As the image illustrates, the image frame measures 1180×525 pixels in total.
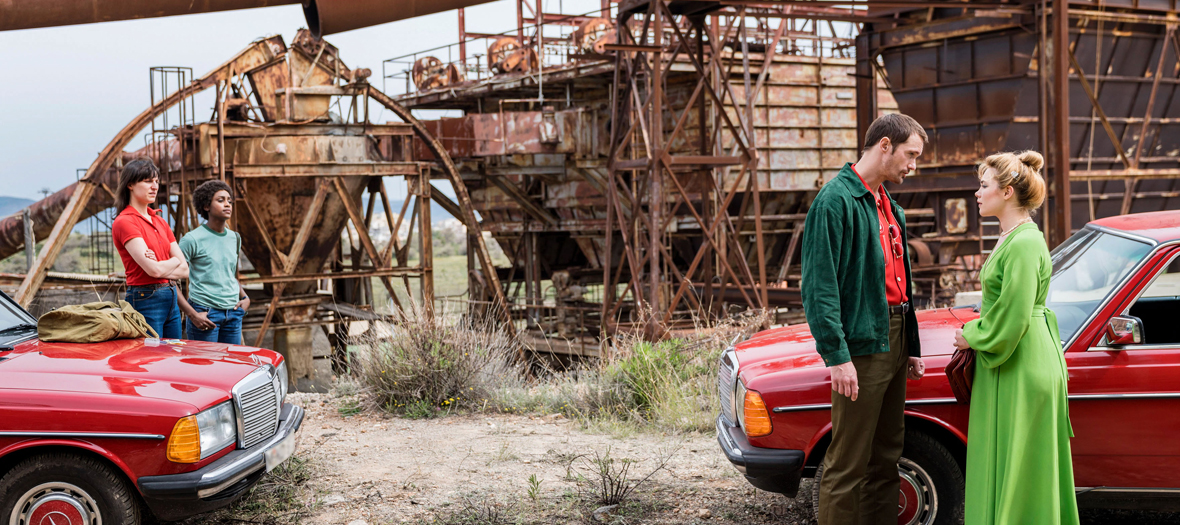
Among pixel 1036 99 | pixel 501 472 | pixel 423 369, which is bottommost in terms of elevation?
pixel 501 472

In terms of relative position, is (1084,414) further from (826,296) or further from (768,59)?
(768,59)

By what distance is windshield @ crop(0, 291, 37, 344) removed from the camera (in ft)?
16.5

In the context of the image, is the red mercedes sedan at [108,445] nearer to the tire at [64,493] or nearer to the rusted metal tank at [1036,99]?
the tire at [64,493]

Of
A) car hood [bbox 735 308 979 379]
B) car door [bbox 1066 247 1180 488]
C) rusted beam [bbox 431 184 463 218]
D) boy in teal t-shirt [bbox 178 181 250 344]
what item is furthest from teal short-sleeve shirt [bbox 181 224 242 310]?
rusted beam [bbox 431 184 463 218]

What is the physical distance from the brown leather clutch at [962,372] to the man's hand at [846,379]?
0.54 meters

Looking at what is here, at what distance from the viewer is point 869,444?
3.75 meters

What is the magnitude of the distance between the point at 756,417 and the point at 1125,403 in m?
1.62

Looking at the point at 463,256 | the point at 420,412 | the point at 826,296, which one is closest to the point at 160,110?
the point at 420,412

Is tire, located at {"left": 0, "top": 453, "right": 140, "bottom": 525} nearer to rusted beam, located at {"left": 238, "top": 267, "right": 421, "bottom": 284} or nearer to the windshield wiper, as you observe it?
the windshield wiper

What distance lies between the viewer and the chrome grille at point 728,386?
489cm

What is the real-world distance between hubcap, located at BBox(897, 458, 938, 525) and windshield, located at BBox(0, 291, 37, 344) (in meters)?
4.63

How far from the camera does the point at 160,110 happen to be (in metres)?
15.9

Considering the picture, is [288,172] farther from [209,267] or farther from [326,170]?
[209,267]

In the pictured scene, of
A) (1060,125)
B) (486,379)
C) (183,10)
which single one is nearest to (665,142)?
(1060,125)
